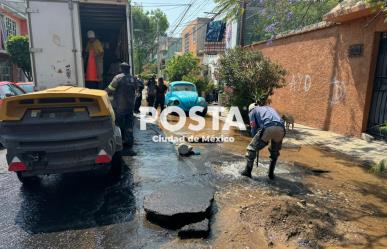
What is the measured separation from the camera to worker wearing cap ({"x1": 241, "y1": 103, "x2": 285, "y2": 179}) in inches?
207

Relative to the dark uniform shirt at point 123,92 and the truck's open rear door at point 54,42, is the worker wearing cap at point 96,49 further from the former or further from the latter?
the dark uniform shirt at point 123,92

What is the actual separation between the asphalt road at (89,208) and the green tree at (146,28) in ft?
130

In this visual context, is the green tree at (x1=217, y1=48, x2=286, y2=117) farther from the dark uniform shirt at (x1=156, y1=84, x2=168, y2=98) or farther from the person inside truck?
the dark uniform shirt at (x1=156, y1=84, x2=168, y2=98)

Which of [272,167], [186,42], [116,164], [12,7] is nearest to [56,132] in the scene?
[116,164]

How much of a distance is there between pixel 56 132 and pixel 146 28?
43417 mm

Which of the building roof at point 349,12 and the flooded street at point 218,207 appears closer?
the flooded street at point 218,207

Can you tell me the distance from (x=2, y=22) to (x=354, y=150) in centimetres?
2529

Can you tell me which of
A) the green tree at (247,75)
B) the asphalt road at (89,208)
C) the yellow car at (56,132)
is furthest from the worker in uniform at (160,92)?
the yellow car at (56,132)

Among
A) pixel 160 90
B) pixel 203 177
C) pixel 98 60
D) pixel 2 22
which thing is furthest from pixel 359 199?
pixel 2 22

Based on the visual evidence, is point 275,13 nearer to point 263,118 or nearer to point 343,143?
point 343,143

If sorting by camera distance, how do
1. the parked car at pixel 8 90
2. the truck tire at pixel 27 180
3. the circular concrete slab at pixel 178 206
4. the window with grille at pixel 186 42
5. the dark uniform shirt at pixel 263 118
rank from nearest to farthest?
the circular concrete slab at pixel 178 206 → the truck tire at pixel 27 180 → the dark uniform shirt at pixel 263 118 → the parked car at pixel 8 90 → the window with grille at pixel 186 42

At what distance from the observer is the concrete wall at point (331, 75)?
28.2ft

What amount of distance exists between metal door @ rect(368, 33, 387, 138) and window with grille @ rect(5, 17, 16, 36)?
25739mm

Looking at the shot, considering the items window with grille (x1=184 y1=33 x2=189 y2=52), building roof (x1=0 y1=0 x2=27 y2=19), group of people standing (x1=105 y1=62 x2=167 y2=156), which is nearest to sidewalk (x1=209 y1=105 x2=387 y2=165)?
group of people standing (x1=105 y1=62 x2=167 y2=156)
